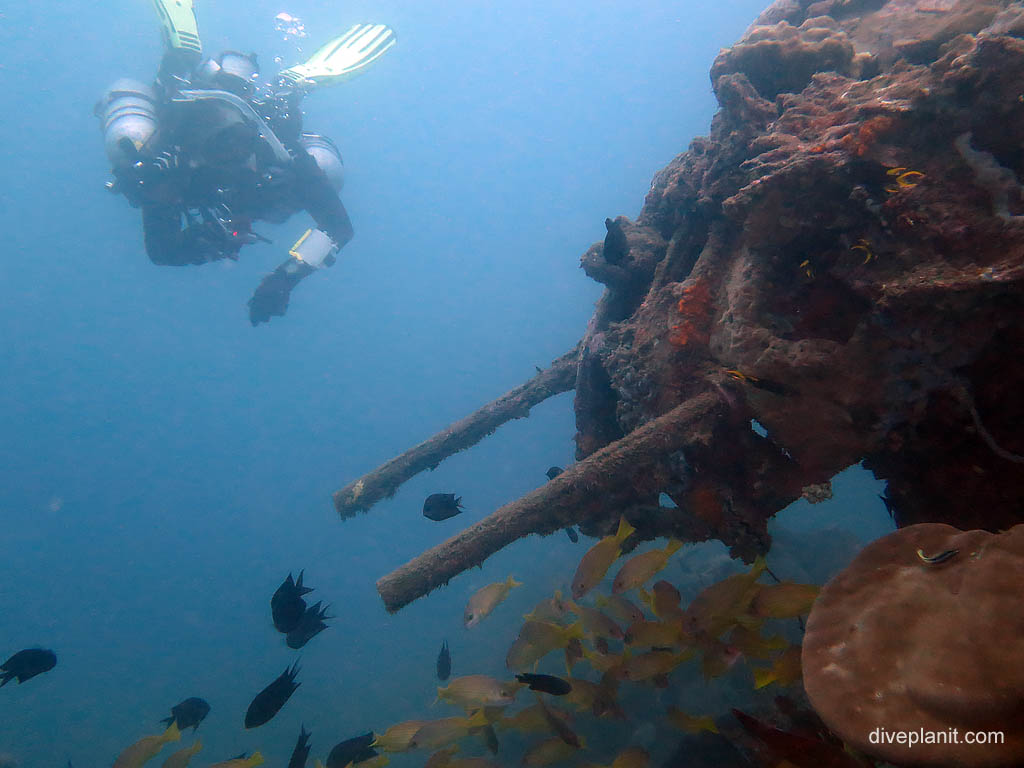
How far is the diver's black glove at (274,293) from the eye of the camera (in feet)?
36.4

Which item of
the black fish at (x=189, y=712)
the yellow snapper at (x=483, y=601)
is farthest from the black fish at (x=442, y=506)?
the black fish at (x=189, y=712)

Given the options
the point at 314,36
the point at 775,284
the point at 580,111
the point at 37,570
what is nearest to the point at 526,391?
the point at 775,284

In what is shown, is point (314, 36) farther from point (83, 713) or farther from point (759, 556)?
point (759, 556)

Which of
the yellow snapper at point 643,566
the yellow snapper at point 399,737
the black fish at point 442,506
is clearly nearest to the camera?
the yellow snapper at point 643,566

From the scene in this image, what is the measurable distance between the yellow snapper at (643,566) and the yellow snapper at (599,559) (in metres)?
0.15

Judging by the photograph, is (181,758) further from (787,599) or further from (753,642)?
(787,599)

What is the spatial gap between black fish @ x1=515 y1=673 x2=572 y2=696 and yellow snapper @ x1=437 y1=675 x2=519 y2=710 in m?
0.71

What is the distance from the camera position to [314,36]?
240 feet

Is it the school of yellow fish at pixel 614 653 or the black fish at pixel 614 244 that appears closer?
the school of yellow fish at pixel 614 653

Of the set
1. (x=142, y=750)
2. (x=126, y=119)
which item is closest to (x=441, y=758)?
(x=142, y=750)

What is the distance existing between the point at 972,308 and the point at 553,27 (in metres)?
142

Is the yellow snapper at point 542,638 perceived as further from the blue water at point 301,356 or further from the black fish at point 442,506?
the blue water at point 301,356

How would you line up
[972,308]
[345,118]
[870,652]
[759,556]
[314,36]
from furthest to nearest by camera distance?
[345,118] → [314,36] → [759,556] → [972,308] → [870,652]

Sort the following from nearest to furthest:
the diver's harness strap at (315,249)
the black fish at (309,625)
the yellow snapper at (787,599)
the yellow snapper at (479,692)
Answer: the yellow snapper at (787,599), the yellow snapper at (479,692), the black fish at (309,625), the diver's harness strap at (315,249)
